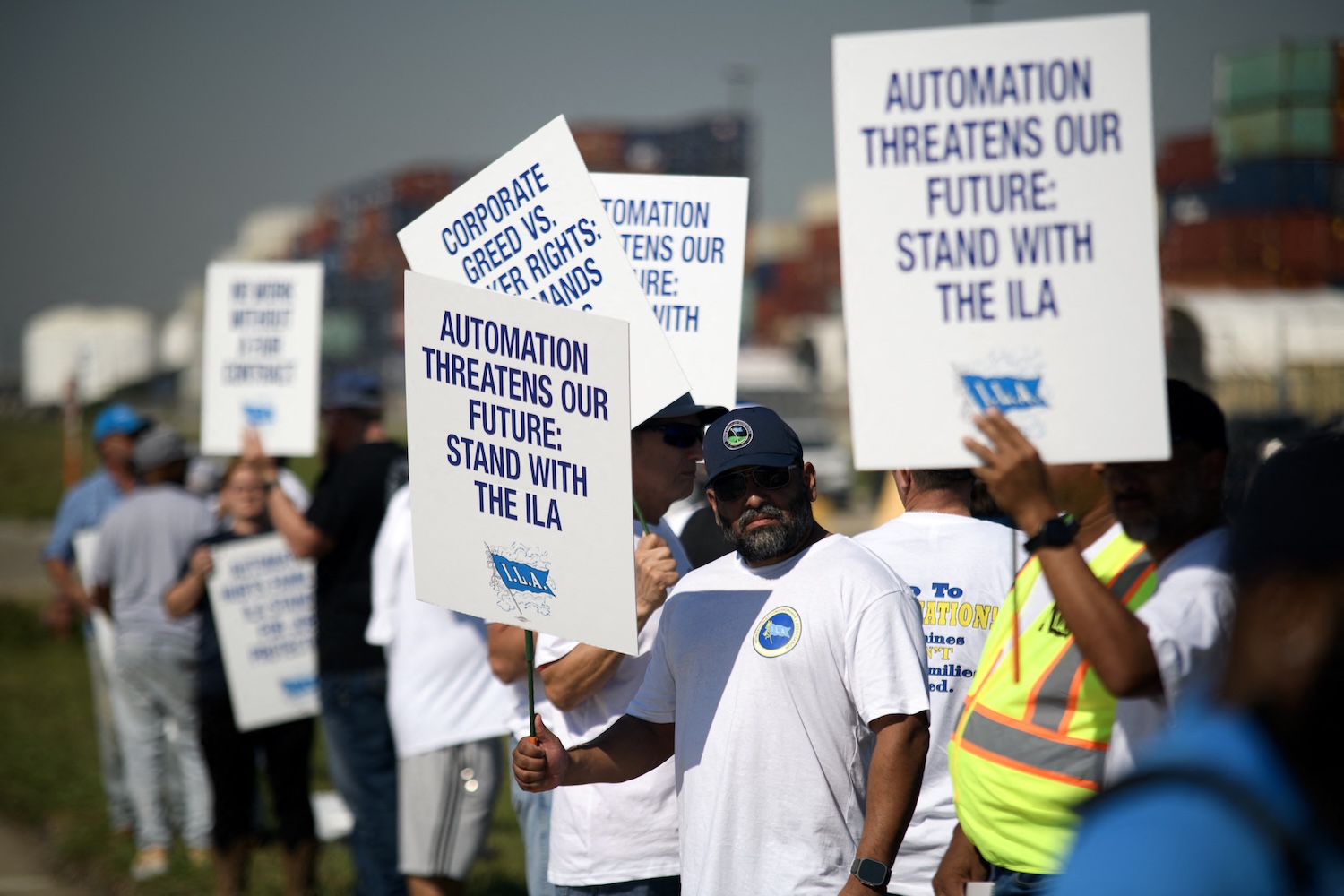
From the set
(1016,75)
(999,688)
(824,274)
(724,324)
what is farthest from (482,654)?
(824,274)

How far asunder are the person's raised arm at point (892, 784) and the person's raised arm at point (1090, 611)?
675mm

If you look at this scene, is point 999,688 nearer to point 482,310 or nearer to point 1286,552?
point 482,310

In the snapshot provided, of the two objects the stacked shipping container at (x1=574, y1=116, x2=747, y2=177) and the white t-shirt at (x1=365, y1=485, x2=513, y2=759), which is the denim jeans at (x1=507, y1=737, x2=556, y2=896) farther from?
the stacked shipping container at (x1=574, y1=116, x2=747, y2=177)

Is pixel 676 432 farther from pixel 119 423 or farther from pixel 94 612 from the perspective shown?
pixel 94 612

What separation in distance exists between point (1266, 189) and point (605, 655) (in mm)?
37522

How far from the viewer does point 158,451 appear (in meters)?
6.88

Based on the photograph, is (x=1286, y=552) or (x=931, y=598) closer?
(x=1286, y=552)

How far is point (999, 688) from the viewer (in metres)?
2.72

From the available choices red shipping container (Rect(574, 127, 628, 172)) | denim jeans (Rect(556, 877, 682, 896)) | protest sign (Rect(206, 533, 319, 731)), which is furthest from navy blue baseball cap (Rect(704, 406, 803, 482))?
red shipping container (Rect(574, 127, 628, 172))

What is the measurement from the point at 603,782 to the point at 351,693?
104 inches

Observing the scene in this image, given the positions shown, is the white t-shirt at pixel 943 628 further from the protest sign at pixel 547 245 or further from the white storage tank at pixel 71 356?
the white storage tank at pixel 71 356

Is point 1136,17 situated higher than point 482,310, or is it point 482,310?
point 1136,17

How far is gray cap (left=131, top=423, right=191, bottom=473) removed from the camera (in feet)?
22.6

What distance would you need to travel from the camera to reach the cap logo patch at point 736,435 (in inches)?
120
